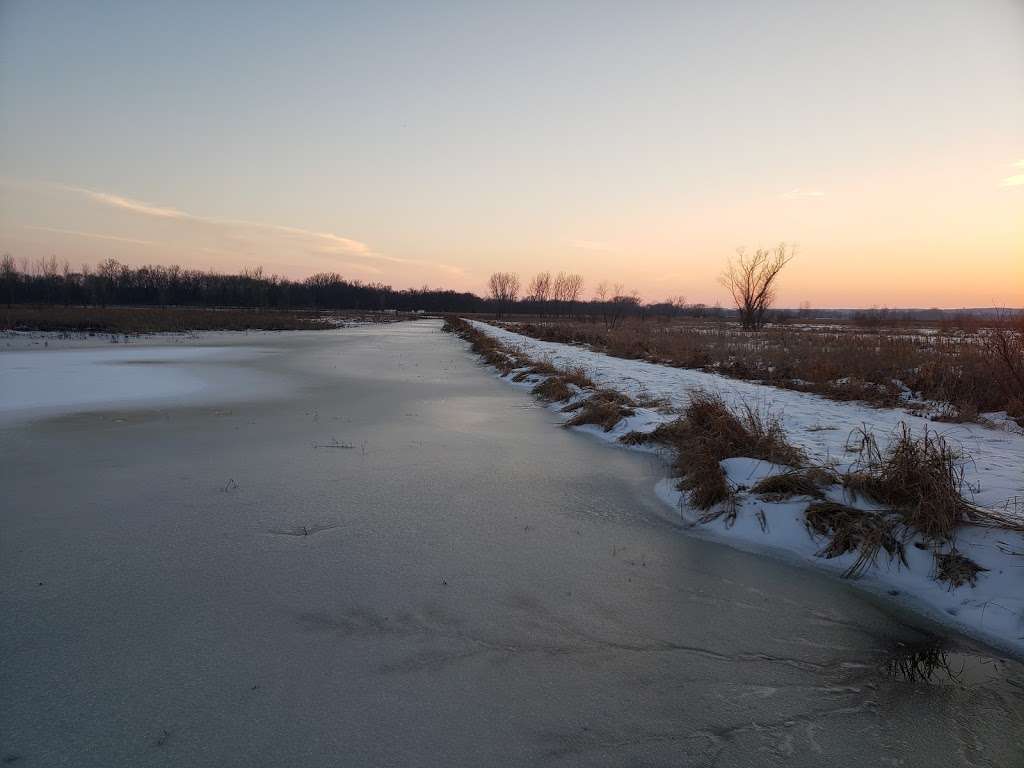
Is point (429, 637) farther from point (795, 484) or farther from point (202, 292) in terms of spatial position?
point (202, 292)

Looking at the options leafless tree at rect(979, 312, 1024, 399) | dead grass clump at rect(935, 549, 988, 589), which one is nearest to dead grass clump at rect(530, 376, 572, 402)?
leafless tree at rect(979, 312, 1024, 399)

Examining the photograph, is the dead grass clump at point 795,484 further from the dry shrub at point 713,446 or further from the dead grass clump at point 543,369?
the dead grass clump at point 543,369

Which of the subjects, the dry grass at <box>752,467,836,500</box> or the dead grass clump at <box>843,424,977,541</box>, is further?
the dry grass at <box>752,467,836,500</box>

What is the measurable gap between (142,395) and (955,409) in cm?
1363

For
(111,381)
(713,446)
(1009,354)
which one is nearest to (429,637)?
(713,446)

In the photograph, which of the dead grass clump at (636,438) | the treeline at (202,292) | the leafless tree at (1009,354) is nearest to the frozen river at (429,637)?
the dead grass clump at (636,438)

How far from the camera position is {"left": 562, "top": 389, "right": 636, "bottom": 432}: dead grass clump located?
325 inches

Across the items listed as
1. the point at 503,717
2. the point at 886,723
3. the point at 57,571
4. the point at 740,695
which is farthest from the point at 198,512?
the point at 886,723

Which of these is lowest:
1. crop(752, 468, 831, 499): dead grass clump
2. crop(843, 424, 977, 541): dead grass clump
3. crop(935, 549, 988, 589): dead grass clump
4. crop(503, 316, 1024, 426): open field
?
crop(935, 549, 988, 589): dead grass clump

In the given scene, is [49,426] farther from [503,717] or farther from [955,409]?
[955,409]

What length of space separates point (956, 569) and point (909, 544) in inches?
12.6

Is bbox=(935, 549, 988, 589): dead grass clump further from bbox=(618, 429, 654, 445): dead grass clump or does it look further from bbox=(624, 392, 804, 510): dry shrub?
bbox=(618, 429, 654, 445): dead grass clump

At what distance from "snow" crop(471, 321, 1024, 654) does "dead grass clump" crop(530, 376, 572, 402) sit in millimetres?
2317

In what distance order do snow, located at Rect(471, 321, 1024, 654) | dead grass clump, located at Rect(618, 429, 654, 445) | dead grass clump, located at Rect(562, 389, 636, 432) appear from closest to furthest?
snow, located at Rect(471, 321, 1024, 654) < dead grass clump, located at Rect(618, 429, 654, 445) < dead grass clump, located at Rect(562, 389, 636, 432)
